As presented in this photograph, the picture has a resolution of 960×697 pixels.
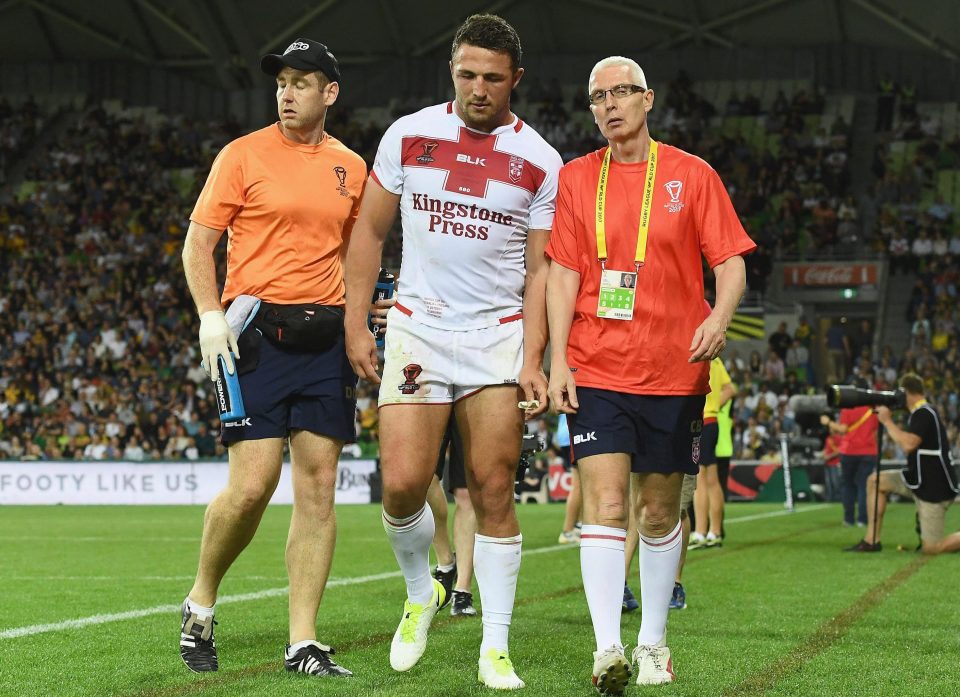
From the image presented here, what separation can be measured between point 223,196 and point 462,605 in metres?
3.05

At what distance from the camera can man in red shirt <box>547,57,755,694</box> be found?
513cm

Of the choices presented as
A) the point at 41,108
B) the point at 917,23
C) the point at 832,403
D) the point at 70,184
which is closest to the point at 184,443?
the point at 70,184

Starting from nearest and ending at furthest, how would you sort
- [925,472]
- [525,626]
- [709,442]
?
1. [525,626]
2. [709,442]
3. [925,472]

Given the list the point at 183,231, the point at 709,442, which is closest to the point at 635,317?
the point at 709,442

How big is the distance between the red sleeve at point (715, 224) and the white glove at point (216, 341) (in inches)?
76.3

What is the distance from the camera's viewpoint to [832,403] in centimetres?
1166

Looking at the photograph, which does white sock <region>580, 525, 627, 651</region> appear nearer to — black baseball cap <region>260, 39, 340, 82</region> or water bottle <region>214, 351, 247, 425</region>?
water bottle <region>214, 351, 247, 425</region>

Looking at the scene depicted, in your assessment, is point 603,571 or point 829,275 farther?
point 829,275

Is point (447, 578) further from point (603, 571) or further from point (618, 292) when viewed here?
point (618, 292)

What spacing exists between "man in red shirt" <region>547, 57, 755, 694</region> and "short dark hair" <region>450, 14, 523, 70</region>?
1.11ft

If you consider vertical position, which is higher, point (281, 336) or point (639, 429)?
point (281, 336)

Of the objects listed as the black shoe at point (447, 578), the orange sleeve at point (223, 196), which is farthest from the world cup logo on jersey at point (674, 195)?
the black shoe at point (447, 578)

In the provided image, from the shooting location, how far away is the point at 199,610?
5.53m

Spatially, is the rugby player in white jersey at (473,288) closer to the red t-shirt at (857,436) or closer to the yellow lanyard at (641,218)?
the yellow lanyard at (641,218)
